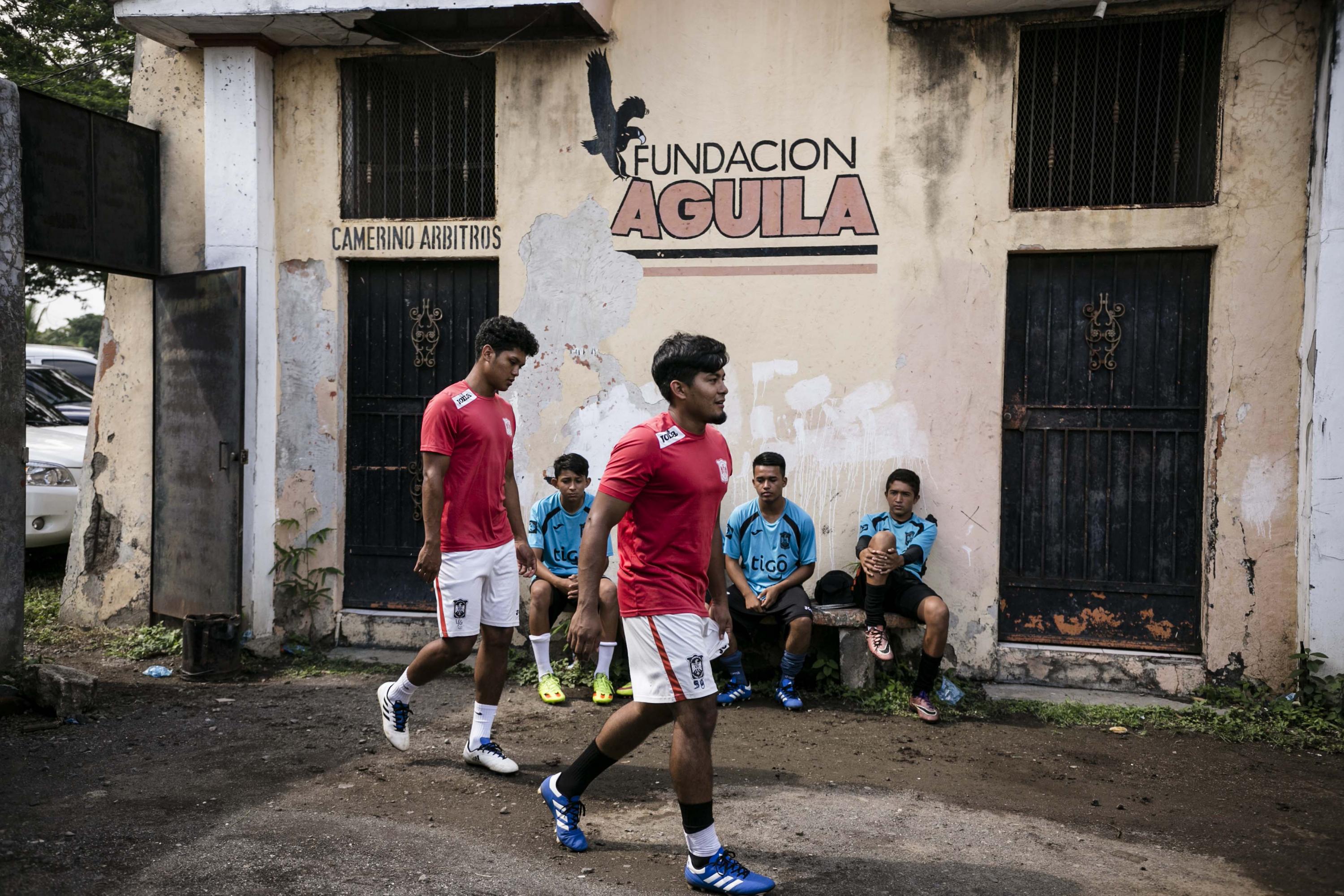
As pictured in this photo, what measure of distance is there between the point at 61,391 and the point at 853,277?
26.8ft

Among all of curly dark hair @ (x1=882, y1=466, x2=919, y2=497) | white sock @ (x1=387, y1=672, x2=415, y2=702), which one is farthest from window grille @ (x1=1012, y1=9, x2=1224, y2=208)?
white sock @ (x1=387, y1=672, x2=415, y2=702)

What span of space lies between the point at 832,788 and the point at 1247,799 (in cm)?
188

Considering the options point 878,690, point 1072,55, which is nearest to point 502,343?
point 878,690

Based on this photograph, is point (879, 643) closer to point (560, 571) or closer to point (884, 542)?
point (884, 542)

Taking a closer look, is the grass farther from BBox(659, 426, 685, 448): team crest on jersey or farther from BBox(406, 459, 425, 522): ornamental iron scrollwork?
BBox(406, 459, 425, 522): ornamental iron scrollwork

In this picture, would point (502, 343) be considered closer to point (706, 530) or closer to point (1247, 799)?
point (706, 530)

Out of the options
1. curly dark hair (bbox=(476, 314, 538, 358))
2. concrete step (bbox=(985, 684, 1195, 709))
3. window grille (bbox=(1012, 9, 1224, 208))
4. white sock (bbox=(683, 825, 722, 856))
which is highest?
window grille (bbox=(1012, 9, 1224, 208))

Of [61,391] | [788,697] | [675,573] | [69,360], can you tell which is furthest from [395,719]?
[69,360]

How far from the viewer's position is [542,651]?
6.32 m

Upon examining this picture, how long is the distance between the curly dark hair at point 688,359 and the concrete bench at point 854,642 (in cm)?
283

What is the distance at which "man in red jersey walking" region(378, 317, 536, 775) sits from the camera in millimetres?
4805

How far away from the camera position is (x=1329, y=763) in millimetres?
5199

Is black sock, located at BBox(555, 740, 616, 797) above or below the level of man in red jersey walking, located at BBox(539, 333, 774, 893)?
below

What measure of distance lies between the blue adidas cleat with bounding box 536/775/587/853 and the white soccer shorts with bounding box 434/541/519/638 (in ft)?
3.46
